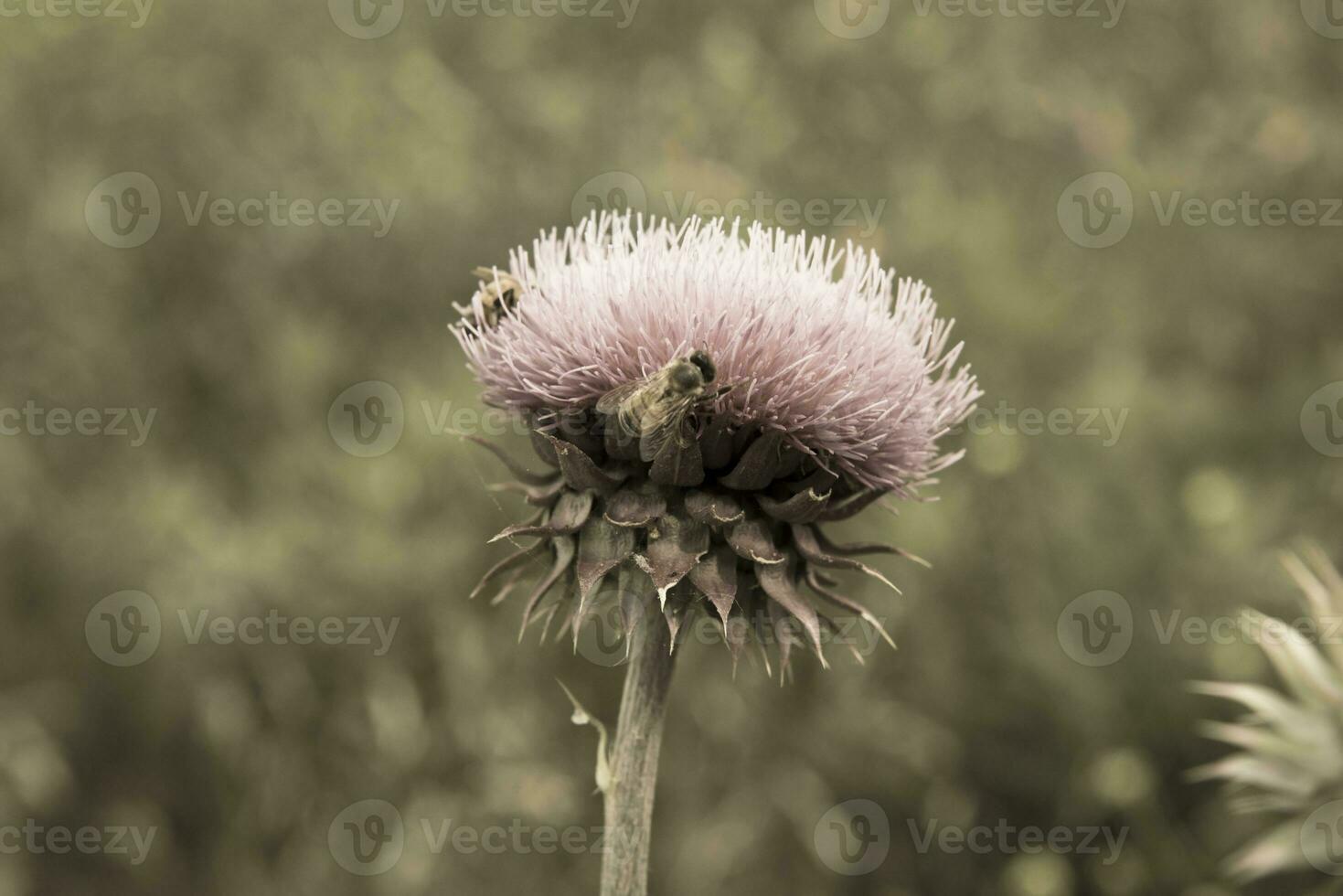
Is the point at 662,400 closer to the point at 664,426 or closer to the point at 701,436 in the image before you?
the point at 664,426

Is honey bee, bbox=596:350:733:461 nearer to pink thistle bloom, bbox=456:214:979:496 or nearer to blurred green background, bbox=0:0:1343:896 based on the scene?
pink thistle bloom, bbox=456:214:979:496

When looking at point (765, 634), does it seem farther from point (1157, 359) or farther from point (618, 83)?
point (618, 83)

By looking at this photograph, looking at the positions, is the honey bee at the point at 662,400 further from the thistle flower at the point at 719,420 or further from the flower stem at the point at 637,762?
the flower stem at the point at 637,762

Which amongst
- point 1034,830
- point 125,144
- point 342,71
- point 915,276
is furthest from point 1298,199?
point 125,144

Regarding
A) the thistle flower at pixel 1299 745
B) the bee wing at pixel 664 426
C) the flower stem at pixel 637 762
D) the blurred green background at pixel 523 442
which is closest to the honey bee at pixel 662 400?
the bee wing at pixel 664 426

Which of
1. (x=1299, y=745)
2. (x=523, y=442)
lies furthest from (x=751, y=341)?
(x=523, y=442)
